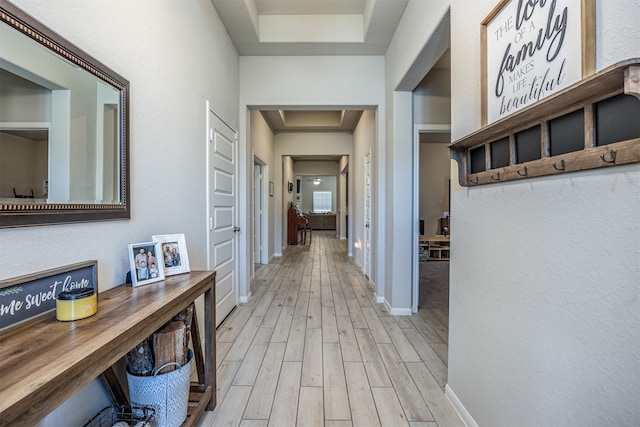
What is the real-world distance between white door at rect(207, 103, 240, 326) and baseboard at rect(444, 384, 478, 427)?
1993 millimetres

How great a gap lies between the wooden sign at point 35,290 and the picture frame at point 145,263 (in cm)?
24

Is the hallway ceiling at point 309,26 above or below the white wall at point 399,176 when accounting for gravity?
above

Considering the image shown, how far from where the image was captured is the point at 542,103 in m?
0.90

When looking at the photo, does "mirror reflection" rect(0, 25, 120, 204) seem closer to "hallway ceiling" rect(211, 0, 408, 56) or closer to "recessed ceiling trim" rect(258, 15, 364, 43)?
"hallway ceiling" rect(211, 0, 408, 56)

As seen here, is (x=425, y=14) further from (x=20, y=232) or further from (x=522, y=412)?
(x=20, y=232)

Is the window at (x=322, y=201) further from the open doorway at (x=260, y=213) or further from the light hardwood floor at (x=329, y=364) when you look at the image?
the light hardwood floor at (x=329, y=364)

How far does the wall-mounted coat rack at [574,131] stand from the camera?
Answer: 0.73m

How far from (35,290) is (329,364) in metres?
1.78

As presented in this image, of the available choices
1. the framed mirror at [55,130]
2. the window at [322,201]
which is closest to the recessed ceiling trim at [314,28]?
the framed mirror at [55,130]

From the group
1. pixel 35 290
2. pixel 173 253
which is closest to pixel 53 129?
pixel 35 290

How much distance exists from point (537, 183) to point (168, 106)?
6.62 feet

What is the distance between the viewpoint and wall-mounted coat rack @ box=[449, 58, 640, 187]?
726 mm

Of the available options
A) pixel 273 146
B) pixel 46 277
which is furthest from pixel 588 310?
pixel 273 146

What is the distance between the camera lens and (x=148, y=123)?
168 cm
